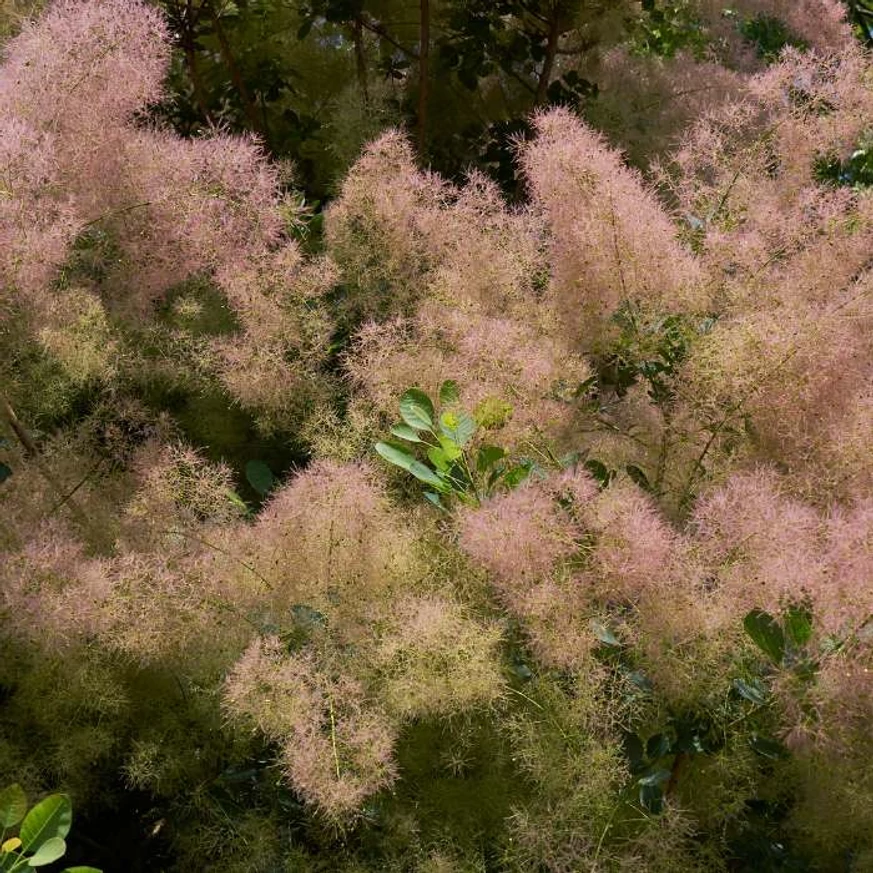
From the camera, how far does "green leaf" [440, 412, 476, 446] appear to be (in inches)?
63.4

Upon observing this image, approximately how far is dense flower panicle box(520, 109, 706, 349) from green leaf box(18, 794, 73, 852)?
3.57 ft

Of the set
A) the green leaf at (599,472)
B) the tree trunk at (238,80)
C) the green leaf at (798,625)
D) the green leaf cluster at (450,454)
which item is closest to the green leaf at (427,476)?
the green leaf cluster at (450,454)

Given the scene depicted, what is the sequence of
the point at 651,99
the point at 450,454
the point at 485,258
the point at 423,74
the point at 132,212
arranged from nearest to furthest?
the point at 450,454 < the point at 132,212 < the point at 485,258 < the point at 423,74 < the point at 651,99

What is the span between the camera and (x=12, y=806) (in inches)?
53.1

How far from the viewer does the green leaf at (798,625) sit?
130 cm

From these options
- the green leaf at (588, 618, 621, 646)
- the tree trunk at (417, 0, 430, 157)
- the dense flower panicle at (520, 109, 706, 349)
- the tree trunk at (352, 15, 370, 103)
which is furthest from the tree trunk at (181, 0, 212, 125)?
the green leaf at (588, 618, 621, 646)

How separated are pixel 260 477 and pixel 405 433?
1.05ft

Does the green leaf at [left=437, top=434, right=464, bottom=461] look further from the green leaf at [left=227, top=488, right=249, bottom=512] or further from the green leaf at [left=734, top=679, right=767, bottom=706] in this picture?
the green leaf at [left=734, top=679, right=767, bottom=706]

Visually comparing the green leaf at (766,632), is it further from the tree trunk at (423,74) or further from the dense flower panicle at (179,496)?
the tree trunk at (423,74)

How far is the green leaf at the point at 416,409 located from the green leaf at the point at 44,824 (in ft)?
2.36

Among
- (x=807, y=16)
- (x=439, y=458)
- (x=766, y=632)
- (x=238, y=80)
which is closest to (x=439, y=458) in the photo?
(x=439, y=458)

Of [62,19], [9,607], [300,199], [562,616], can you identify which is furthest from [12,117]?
[562,616]

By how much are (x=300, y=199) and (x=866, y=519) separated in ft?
4.44

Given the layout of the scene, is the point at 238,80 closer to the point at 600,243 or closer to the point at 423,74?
the point at 423,74
